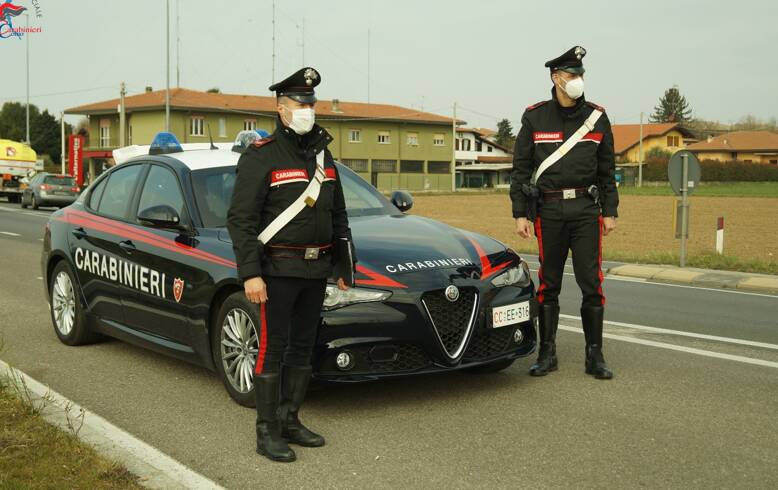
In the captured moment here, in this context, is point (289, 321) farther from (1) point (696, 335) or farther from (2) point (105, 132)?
(2) point (105, 132)

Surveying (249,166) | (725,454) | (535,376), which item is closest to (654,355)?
(535,376)

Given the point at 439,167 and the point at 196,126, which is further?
the point at 439,167

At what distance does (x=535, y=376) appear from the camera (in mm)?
6152

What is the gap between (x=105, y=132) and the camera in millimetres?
75688

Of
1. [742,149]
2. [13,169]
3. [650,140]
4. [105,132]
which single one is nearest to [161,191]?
[13,169]

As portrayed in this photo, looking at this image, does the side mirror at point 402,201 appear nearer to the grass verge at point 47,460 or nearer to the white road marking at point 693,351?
the white road marking at point 693,351

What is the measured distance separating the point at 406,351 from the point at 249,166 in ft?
4.74

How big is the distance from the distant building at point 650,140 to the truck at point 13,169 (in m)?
79.2

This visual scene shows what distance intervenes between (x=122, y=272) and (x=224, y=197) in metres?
0.98

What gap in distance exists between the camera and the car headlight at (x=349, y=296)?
498 cm

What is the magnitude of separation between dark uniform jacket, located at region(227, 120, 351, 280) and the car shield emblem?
1493 mm

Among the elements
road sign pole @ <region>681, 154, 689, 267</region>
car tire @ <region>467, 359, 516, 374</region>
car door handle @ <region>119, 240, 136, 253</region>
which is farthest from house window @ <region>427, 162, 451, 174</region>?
car tire @ <region>467, 359, 516, 374</region>

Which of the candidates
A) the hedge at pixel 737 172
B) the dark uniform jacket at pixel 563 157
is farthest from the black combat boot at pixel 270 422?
the hedge at pixel 737 172

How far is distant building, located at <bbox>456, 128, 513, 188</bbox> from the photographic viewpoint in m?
111
